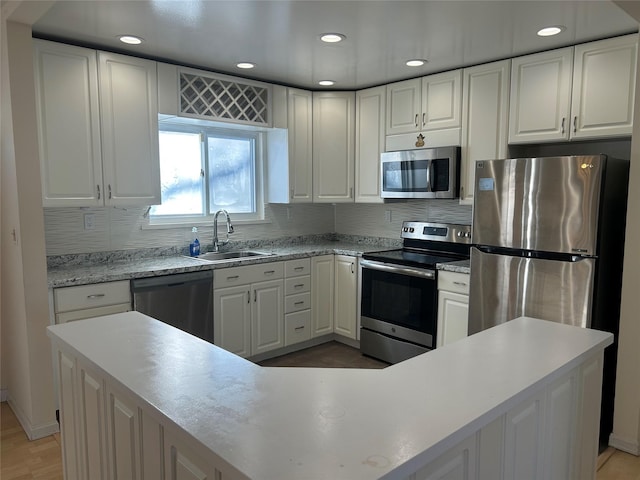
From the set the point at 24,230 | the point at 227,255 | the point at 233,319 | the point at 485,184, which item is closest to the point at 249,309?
the point at 233,319

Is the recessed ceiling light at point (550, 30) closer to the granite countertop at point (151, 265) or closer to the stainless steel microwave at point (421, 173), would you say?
the stainless steel microwave at point (421, 173)

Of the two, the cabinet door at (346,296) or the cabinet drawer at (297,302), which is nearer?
the cabinet drawer at (297,302)

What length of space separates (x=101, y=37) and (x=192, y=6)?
863 mm

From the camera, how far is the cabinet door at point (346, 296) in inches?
161

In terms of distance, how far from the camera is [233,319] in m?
3.62

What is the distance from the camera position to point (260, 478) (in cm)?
80

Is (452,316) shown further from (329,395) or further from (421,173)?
(329,395)

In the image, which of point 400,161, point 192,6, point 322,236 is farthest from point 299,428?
point 322,236

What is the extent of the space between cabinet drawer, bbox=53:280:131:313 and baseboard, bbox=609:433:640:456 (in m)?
2.92

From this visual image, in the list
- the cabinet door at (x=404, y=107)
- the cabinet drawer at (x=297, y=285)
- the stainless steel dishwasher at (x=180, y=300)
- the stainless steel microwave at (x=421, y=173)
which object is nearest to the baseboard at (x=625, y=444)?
the stainless steel microwave at (x=421, y=173)

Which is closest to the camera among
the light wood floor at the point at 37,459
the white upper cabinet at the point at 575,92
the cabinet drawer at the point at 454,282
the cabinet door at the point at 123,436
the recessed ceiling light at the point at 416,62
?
the cabinet door at the point at 123,436

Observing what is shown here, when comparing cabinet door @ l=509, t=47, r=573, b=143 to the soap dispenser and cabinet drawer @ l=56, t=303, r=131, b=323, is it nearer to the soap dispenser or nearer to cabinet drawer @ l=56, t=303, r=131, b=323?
the soap dispenser

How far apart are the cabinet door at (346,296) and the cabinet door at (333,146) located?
2.08 feet

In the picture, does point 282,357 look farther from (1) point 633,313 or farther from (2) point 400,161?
(1) point 633,313
